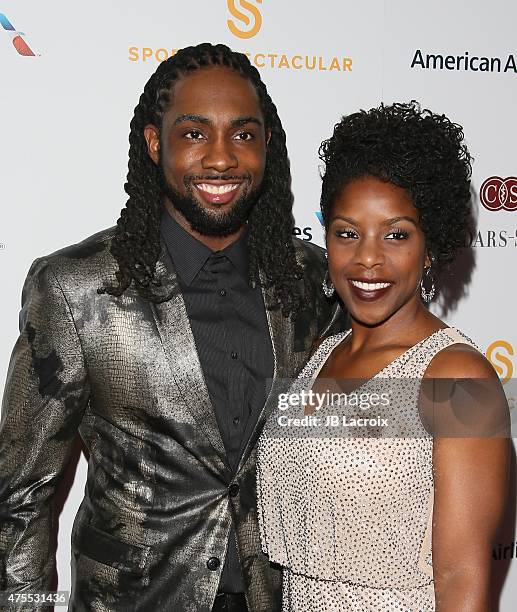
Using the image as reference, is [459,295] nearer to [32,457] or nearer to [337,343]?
[337,343]

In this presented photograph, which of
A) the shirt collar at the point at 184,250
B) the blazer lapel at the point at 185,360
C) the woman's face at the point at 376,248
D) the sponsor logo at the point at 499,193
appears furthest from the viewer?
the sponsor logo at the point at 499,193

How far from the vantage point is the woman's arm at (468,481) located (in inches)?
62.5

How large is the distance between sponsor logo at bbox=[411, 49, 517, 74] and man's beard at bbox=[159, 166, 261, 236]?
1211 mm

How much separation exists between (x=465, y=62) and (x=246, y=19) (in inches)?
31.4

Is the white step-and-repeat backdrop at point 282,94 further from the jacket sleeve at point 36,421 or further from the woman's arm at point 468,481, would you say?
the woman's arm at point 468,481

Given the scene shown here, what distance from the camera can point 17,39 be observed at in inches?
101

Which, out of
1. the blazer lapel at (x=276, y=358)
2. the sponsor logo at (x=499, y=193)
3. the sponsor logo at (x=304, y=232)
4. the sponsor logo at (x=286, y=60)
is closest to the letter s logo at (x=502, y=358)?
the sponsor logo at (x=499, y=193)

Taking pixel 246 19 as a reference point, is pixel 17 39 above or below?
below

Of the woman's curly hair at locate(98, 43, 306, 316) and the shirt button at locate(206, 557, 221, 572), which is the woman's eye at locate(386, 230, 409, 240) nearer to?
the woman's curly hair at locate(98, 43, 306, 316)

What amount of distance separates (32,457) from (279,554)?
60 centimetres

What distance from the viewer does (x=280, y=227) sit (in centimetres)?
222

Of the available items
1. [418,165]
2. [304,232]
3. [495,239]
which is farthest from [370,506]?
[495,239]

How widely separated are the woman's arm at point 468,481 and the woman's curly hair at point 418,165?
313mm

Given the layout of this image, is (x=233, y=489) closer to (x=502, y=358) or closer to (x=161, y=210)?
(x=161, y=210)
